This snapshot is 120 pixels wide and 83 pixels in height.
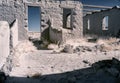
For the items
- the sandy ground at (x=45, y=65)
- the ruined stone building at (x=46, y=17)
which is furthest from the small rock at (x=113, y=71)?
the ruined stone building at (x=46, y=17)

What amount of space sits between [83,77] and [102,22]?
55.6ft

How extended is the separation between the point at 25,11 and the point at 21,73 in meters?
7.52

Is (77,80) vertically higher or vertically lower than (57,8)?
lower

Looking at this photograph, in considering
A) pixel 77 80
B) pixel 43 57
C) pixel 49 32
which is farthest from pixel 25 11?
pixel 77 80

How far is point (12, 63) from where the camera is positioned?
7.66m

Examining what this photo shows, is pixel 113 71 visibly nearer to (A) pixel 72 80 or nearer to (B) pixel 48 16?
(A) pixel 72 80

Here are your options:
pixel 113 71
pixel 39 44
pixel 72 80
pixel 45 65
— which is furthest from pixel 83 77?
pixel 39 44

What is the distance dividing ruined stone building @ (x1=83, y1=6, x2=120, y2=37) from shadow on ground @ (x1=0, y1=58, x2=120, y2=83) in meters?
13.6

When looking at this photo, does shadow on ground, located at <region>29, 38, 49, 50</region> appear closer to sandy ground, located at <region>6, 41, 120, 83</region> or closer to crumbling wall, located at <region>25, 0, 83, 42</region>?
crumbling wall, located at <region>25, 0, 83, 42</region>

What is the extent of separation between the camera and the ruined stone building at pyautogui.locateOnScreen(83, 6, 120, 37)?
20.5 meters

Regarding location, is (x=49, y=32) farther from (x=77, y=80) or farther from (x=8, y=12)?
(x=77, y=80)

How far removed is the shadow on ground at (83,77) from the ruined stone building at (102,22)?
44.5ft

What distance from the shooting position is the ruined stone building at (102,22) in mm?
20453

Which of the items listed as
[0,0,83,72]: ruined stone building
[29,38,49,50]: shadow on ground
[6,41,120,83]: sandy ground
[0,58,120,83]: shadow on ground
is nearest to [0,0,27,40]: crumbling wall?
[0,0,83,72]: ruined stone building
